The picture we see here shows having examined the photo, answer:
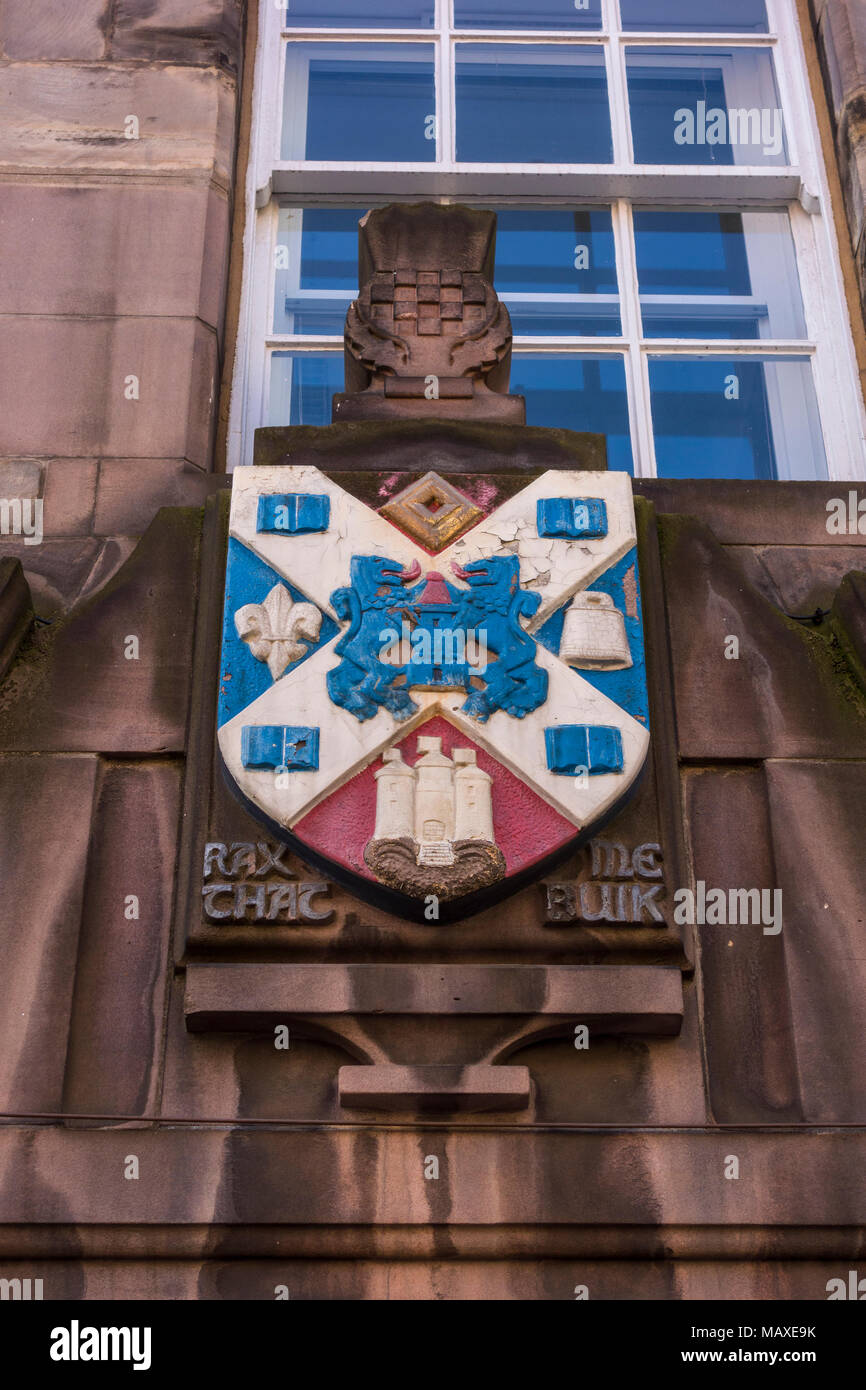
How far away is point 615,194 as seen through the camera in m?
7.80

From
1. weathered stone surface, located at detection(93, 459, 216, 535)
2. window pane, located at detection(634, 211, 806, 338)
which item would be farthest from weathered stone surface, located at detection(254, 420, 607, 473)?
window pane, located at detection(634, 211, 806, 338)

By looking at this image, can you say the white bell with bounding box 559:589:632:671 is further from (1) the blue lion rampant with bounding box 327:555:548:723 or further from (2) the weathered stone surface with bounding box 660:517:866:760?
(2) the weathered stone surface with bounding box 660:517:866:760

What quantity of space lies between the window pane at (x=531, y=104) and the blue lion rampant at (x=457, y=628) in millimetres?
3201

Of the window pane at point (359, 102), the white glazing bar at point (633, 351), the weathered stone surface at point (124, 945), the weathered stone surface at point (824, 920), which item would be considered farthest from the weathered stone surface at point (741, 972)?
the window pane at point (359, 102)

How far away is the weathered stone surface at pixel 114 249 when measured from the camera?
672cm

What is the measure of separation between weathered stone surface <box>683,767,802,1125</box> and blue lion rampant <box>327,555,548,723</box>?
0.61m

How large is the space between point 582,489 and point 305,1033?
6.26 feet

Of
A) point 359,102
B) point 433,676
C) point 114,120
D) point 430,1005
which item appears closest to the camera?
point 430,1005

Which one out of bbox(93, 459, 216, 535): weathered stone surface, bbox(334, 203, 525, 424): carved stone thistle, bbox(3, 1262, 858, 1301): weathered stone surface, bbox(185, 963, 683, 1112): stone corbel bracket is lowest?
bbox(3, 1262, 858, 1301): weathered stone surface

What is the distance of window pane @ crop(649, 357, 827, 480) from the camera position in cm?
691

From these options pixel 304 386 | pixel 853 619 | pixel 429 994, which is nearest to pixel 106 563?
pixel 304 386

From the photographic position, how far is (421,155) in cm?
791

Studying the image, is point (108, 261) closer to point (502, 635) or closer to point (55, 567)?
point (55, 567)

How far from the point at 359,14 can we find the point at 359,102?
610 mm
